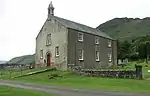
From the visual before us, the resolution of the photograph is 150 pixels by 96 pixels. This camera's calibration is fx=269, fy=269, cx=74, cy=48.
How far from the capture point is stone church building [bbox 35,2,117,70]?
46344mm

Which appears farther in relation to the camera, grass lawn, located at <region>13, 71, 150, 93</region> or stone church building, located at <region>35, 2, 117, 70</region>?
stone church building, located at <region>35, 2, 117, 70</region>

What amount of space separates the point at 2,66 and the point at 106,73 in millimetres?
38980

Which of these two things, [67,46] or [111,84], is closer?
[111,84]

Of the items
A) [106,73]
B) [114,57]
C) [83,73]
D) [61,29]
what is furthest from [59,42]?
[114,57]

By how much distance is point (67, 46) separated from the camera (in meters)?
45.8

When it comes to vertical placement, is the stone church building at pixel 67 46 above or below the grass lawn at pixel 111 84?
above

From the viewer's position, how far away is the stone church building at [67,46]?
46344 millimetres

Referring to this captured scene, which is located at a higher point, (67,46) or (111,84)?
(67,46)

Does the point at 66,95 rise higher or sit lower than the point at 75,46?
lower

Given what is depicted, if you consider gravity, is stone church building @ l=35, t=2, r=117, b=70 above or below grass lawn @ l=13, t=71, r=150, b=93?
above

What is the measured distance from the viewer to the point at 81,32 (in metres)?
49.6

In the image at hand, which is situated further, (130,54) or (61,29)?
(130,54)

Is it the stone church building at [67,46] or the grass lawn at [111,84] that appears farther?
the stone church building at [67,46]

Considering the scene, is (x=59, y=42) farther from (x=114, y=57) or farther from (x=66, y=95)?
(x=66, y=95)
